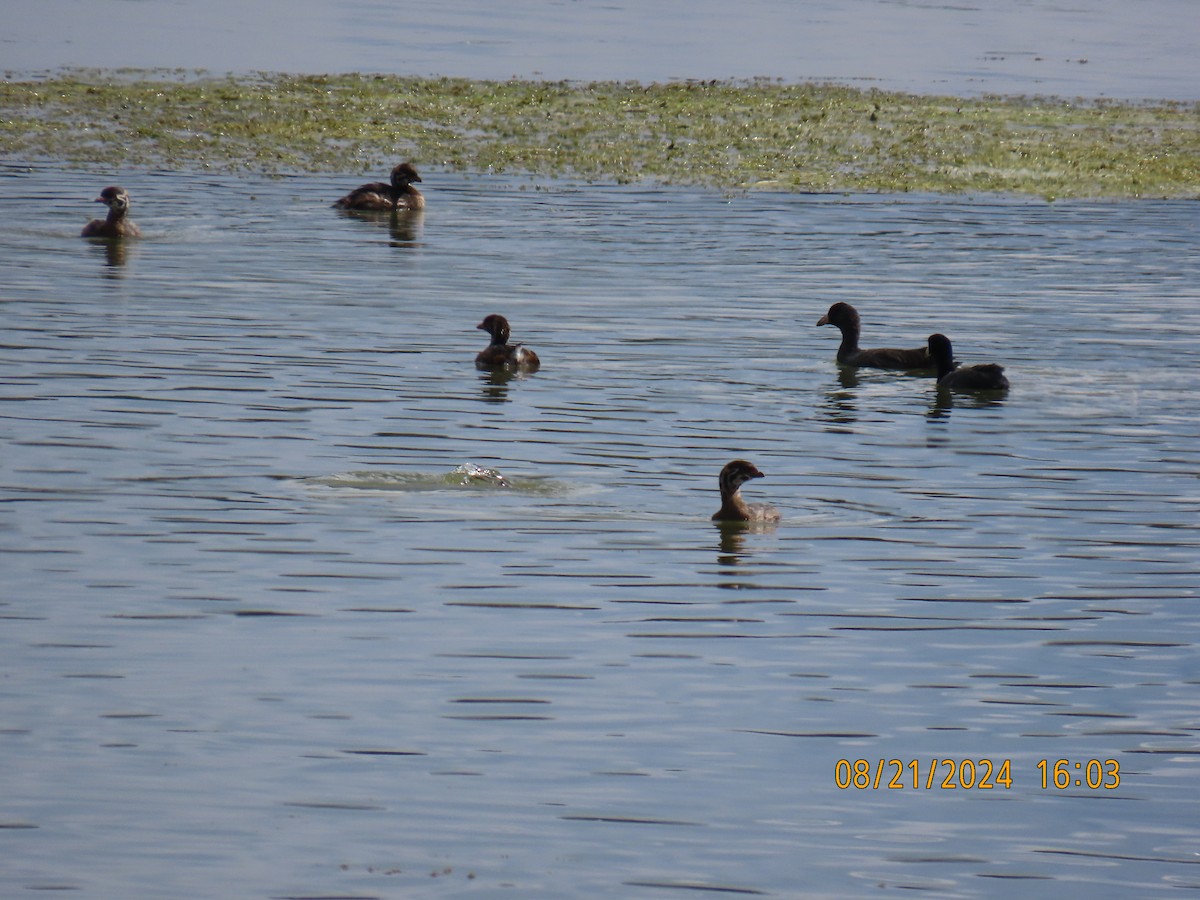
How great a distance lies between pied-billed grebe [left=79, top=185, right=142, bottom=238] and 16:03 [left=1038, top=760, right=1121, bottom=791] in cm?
1855

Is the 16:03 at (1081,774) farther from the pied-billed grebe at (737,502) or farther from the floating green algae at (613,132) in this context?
the floating green algae at (613,132)

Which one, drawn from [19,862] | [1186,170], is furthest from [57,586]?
[1186,170]

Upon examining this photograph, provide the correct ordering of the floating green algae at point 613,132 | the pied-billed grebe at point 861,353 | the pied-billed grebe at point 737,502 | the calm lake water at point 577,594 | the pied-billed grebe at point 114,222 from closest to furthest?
the calm lake water at point 577,594 → the pied-billed grebe at point 737,502 → the pied-billed grebe at point 861,353 → the pied-billed grebe at point 114,222 → the floating green algae at point 613,132

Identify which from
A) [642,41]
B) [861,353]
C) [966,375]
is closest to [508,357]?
[861,353]

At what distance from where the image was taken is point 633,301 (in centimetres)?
2392

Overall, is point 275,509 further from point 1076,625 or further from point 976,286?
point 976,286

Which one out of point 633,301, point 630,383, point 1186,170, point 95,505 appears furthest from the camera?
point 1186,170

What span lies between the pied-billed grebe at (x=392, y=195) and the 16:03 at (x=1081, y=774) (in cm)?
2052

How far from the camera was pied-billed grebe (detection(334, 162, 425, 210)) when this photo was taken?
2925 cm

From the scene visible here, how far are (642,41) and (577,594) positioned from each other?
154 feet

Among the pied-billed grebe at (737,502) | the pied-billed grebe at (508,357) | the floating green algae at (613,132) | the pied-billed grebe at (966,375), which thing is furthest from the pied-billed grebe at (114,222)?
the pied-billed grebe at (737,502)

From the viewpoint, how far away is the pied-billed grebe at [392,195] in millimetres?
29250

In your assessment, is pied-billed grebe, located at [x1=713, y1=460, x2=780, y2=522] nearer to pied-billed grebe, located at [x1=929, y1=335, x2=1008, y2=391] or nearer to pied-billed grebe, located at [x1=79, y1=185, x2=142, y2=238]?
pied-billed grebe, located at [x1=929, y1=335, x2=1008, y2=391]

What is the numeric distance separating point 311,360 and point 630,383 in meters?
3.16
